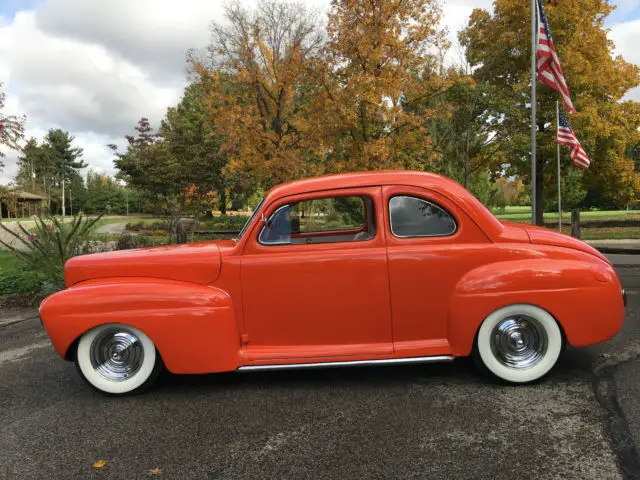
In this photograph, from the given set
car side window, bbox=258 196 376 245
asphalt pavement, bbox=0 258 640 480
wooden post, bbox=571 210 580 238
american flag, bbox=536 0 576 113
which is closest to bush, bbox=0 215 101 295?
asphalt pavement, bbox=0 258 640 480

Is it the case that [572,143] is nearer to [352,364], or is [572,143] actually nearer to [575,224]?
[575,224]

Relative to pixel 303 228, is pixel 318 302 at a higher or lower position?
lower

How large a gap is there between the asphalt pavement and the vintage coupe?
0.27 metres

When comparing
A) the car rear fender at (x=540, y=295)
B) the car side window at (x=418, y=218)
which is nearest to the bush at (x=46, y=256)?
the car side window at (x=418, y=218)

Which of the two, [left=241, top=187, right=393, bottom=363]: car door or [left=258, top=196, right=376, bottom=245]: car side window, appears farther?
[left=258, top=196, right=376, bottom=245]: car side window

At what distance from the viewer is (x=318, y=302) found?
3.54 metres

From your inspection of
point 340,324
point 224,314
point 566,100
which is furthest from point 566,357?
point 566,100

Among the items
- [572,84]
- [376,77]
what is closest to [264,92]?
[376,77]

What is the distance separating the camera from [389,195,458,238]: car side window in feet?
11.9

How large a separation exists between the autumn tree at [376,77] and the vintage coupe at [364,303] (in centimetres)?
1044

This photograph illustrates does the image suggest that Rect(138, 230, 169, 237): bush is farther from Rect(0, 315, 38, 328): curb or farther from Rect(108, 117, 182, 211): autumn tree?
Rect(0, 315, 38, 328): curb

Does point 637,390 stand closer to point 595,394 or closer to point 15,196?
point 595,394

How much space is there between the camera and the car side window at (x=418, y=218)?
362cm

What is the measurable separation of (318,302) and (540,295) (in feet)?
5.54
